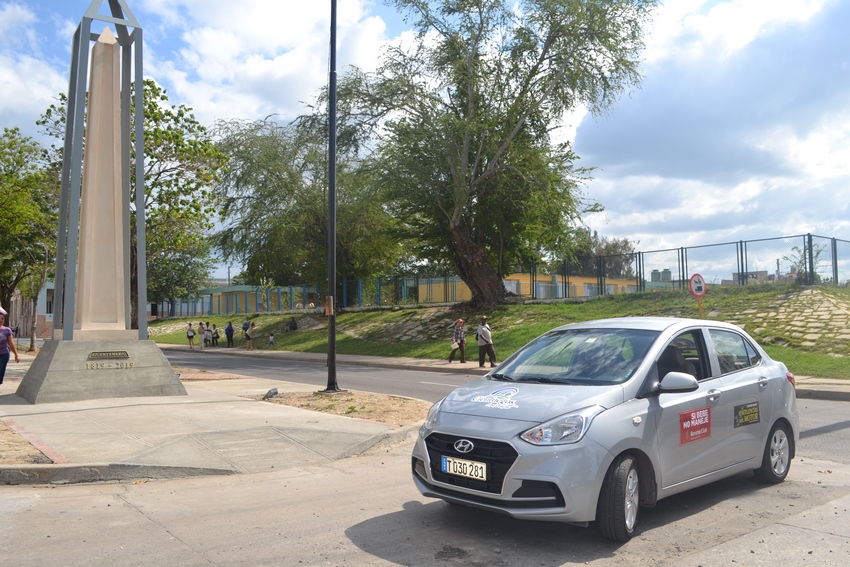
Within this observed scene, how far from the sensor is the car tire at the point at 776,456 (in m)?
6.83

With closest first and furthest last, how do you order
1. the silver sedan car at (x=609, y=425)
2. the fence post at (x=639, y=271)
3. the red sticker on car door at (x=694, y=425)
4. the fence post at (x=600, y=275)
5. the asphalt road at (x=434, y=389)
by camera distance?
1. the silver sedan car at (x=609, y=425)
2. the red sticker on car door at (x=694, y=425)
3. the asphalt road at (x=434, y=389)
4. the fence post at (x=639, y=271)
5. the fence post at (x=600, y=275)

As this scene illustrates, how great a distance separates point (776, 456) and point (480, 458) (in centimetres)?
351

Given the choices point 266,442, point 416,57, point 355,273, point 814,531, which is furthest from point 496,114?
point 814,531

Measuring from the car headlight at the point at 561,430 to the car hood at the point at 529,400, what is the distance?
6 cm

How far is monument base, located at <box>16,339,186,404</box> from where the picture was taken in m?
12.8

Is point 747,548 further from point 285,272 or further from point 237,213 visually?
point 285,272

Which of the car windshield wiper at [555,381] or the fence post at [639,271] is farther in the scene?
the fence post at [639,271]

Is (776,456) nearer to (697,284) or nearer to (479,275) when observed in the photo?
(697,284)

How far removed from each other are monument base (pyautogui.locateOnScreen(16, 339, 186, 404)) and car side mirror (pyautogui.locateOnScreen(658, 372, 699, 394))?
35.4ft

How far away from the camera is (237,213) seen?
145 ft

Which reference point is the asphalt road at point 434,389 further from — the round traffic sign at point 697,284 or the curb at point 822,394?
the round traffic sign at point 697,284

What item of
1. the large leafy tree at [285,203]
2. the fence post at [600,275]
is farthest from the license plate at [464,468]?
the large leafy tree at [285,203]

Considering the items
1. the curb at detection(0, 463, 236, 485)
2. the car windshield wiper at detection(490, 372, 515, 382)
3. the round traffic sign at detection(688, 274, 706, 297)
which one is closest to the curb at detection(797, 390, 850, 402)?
the round traffic sign at detection(688, 274, 706, 297)

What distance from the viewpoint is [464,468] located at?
5.27m
